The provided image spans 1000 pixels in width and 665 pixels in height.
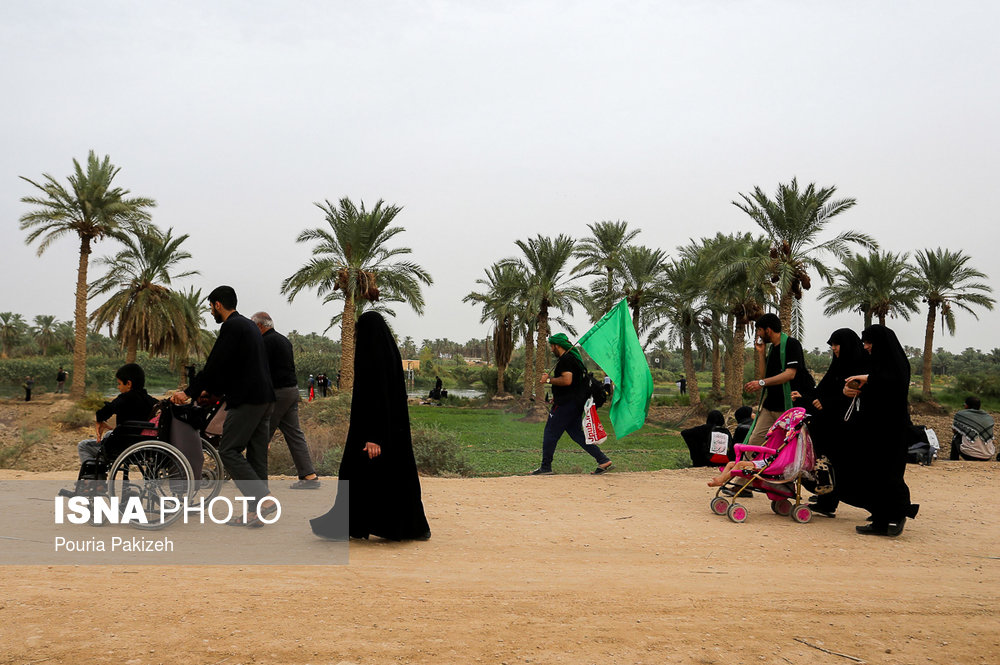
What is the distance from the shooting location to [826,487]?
7348 millimetres

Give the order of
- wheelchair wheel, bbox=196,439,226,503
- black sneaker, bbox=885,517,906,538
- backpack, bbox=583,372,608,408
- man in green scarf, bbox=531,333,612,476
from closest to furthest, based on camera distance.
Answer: wheelchair wheel, bbox=196,439,226,503
black sneaker, bbox=885,517,906,538
man in green scarf, bbox=531,333,612,476
backpack, bbox=583,372,608,408

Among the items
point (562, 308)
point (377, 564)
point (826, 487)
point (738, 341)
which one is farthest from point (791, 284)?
point (377, 564)

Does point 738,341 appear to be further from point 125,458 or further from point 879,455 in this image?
point 125,458

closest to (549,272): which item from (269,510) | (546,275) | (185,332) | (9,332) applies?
(546,275)

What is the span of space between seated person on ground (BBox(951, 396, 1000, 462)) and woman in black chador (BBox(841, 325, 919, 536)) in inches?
286

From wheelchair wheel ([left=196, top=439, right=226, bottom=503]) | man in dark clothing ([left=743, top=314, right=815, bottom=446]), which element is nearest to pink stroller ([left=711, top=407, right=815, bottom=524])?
man in dark clothing ([left=743, top=314, right=815, bottom=446])

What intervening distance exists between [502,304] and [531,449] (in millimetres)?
19500

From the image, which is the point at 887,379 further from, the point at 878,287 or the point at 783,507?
the point at 878,287

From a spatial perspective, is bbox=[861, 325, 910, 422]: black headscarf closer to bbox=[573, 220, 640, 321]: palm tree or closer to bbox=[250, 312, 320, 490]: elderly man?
bbox=[250, 312, 320, 490]: elderly man

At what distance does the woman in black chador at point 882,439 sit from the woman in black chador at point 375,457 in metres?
4.30

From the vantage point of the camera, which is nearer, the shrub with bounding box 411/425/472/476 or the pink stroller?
the pink stroller

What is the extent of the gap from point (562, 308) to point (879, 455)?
29.4 m

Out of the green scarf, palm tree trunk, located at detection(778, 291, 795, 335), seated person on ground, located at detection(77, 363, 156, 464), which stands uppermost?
palm tree trunk, located at detection(778, 291, 795, 335)

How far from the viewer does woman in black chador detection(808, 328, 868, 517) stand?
24.1ft
